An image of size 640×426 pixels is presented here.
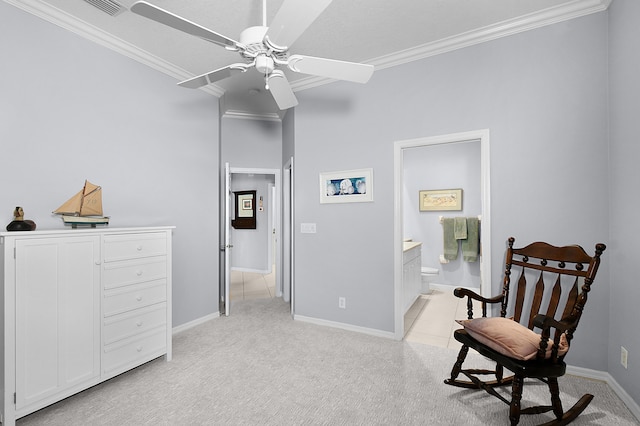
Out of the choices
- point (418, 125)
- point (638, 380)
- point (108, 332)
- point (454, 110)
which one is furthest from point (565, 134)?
point (108, 332)

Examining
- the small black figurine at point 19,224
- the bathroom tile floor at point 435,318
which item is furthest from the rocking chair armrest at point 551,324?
the small black figurine at point 19,224

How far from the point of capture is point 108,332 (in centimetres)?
216

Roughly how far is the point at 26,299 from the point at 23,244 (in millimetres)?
325

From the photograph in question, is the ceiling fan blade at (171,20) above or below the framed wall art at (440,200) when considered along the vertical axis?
above

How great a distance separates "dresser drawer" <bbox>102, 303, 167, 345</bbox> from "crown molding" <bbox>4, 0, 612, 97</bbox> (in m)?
2.29

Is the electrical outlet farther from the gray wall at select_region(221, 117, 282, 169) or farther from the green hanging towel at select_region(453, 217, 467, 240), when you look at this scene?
the gray wall at select_region(221, 117, 282, 169)

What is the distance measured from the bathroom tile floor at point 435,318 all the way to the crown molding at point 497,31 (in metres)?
2.73

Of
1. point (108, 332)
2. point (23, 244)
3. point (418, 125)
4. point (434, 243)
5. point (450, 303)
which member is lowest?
point (450, 303)

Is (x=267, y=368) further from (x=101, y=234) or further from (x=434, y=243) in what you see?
(x=434, y=243)

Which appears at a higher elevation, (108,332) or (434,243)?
(434,243)

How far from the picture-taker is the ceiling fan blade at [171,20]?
53.8 inches

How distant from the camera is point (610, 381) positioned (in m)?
2.12

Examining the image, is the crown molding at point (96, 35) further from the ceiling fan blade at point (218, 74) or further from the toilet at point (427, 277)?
the toilet at point (427, 277)

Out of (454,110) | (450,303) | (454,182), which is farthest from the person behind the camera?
(454,182)
